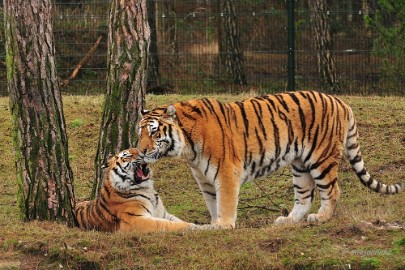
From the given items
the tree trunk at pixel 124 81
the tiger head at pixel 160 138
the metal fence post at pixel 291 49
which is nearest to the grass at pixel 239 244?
the tiger head at pixel 160 138

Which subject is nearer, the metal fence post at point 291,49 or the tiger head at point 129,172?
the tiger head at point 129,172

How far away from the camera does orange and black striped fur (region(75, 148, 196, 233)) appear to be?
8.27m

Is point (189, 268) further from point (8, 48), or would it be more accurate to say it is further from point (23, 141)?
point (8, 48)

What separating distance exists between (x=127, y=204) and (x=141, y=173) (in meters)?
0.36

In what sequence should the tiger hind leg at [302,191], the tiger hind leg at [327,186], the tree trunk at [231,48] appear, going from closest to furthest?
1. the tiger hind leg at [327,186]
2. the tiger hind leg at [302,191]
3. the tree trunk at [231,48]

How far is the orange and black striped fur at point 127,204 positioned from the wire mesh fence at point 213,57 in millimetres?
8237

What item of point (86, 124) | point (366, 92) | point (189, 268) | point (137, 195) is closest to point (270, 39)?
point (366, 92)

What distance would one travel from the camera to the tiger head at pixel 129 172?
860 cm

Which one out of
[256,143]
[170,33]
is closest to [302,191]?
[256,143]

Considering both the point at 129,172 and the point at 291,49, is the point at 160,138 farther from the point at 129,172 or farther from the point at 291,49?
the point at 291,49

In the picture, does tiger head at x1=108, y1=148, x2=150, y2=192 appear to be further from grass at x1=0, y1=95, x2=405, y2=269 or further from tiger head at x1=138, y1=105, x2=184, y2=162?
grass at x1=0, y1=95, x2=405, y2=269

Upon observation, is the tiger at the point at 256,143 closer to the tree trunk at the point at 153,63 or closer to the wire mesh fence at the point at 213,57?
the wire mesh fence at the point at 213,57

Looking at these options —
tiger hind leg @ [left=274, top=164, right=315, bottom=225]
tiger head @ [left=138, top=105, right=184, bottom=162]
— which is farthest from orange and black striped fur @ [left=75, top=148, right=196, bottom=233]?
tiger hind leg @ [left=274, top=164, right=315, bottom=225]

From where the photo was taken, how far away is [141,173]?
8.65 meters
